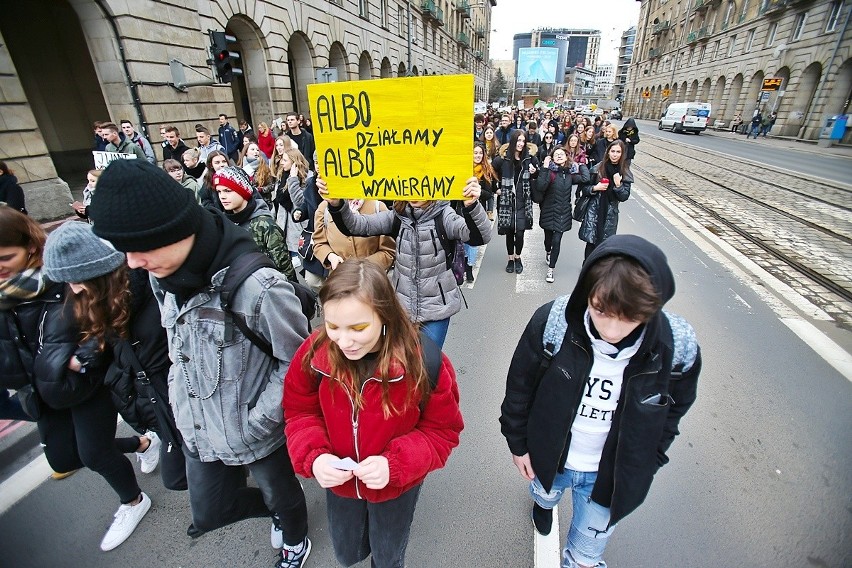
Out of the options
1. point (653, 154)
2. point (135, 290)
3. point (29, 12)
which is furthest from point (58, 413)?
point (653, 154)

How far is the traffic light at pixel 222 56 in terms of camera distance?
843 centimetres

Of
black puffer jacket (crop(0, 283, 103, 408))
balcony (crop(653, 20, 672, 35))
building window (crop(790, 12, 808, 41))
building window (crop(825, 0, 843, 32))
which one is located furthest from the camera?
balcony (crop(653, 20, 672, 35))

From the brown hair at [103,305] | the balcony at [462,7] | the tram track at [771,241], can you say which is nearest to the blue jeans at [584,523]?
the brown hair at [103,305]

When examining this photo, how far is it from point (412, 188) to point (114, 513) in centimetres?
284

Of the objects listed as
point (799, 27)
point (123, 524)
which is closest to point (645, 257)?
point (123, 524)

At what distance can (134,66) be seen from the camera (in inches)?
400

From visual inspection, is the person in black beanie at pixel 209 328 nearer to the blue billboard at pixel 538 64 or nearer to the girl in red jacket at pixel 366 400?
the girl in red jacket at pixel 366 400

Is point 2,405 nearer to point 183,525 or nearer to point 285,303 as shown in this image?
point 183,525

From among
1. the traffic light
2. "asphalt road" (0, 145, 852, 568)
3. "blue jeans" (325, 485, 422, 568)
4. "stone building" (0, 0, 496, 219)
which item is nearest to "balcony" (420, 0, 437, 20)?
"stone building" (0, 0, 496, 219)

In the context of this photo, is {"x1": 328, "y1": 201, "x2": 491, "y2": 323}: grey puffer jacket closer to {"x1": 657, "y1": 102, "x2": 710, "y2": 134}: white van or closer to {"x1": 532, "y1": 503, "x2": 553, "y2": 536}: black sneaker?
{"x1": 532, "y1": 503, "x2": 553, "y2": 536}: black sneaker

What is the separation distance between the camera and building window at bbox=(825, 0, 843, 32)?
25.5m

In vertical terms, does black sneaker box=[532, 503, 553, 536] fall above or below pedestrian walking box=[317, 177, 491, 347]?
below

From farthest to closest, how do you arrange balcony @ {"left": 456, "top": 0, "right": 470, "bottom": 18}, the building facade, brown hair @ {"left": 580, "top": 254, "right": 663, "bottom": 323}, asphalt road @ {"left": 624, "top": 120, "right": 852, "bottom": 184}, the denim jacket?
the building facade < balcony @ {"left": 456, "top": 0, "right": 470, "bottom": 18} < asphalt road @ {"left": 624, "top": 120, "right": 852, "bottom": 184} < the denim jacket < brown hair @ {"left": 580, "top": 254, "right": 663, "bottom": 323}

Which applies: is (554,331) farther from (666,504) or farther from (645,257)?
(666,504)
